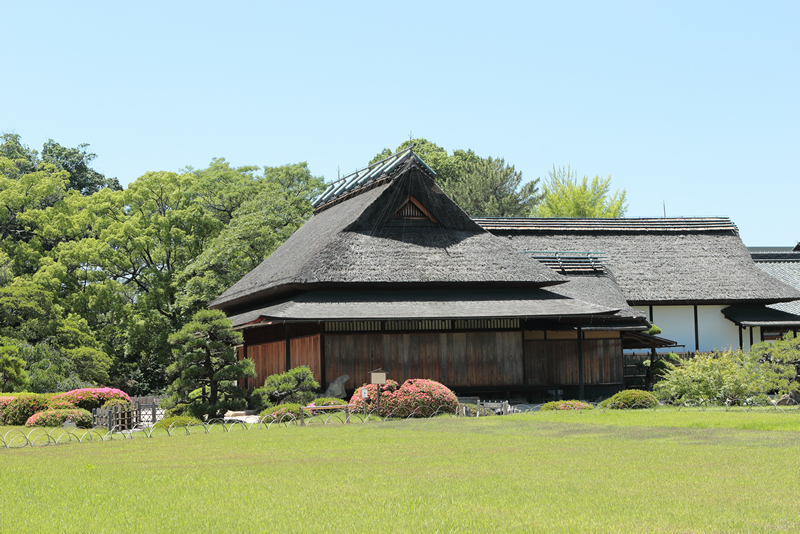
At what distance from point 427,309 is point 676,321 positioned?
15.5 m

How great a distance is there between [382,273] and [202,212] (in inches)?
730

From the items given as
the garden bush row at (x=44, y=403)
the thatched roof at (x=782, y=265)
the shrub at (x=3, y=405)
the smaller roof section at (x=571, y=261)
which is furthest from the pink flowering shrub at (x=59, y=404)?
the thatched roof at (x=782, y=265)

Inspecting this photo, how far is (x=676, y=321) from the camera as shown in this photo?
1501 inches

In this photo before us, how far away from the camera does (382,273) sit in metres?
29.2

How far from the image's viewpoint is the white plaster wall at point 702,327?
124ft

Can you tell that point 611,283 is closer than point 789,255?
Yes

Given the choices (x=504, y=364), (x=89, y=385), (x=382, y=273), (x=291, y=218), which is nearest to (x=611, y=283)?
(x=504, y=364)

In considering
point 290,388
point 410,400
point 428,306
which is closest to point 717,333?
point 428,306

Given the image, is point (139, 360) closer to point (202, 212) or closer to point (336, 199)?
point (202, 212)

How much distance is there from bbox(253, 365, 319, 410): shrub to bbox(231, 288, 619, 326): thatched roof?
2.08 m

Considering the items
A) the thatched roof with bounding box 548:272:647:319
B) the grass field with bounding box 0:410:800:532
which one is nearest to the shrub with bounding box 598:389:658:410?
the thatched roof with bounding box 548:272:647:319

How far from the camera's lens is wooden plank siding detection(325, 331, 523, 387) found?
90.8 feet

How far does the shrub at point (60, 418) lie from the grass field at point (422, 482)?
5212mm

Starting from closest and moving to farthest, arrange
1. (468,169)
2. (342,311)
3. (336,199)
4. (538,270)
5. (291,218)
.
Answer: (342,311)
(538,270)
(336,199)
(291,218)
(468,169)
